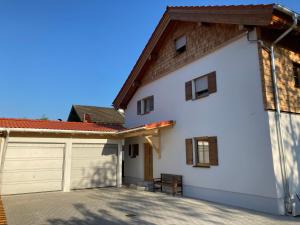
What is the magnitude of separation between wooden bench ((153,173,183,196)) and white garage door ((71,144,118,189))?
3.04 metres

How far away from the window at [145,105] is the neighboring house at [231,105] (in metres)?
1.38

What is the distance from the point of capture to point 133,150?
17359mm

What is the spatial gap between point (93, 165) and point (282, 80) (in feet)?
35.3

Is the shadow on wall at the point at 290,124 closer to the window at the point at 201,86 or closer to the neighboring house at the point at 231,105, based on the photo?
the neighboring house at the point at 231,105

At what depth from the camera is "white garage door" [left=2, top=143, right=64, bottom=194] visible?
12.5m

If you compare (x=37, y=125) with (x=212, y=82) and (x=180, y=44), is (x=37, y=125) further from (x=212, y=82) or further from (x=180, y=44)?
(x=212, y=82)

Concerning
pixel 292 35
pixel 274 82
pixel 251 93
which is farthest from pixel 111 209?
pixel 292 35

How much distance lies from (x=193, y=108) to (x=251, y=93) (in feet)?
10.9

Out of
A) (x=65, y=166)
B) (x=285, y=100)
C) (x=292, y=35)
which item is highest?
(x=292, y=35)

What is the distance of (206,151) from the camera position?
447 inches

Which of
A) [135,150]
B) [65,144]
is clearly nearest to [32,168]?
[65,144]

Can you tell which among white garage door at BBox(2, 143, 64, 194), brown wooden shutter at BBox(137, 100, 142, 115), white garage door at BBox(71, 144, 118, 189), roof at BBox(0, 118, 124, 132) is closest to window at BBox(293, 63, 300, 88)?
brown wooden shutter at BBox(137, 100, 142, 115)

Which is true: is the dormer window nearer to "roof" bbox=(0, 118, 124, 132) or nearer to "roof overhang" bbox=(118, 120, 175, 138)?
"roof overhang" bbox=(118, 120, 175, 138)

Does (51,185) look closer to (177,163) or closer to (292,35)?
(177,163)
